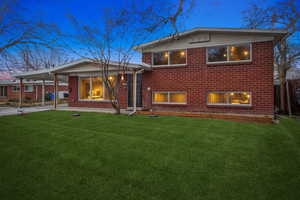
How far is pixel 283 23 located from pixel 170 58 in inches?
307

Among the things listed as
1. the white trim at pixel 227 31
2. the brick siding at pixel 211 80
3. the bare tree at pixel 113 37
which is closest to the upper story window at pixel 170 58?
the brick siding at pixel 211 80

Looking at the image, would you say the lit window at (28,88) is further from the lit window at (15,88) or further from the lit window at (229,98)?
the lit window at (229,98)

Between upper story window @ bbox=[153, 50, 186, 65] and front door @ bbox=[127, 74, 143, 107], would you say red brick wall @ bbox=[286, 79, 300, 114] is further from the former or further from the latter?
front door @ bbox=[127, 74, 143, 107]

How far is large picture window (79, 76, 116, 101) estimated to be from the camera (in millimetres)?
11320

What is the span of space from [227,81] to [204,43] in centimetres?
230

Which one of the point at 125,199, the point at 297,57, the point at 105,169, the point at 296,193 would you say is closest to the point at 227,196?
the point at 296,193

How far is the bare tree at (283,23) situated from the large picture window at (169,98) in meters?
6.27

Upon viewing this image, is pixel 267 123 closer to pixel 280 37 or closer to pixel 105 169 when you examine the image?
pixel 280 37

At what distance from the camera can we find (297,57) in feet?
35.8

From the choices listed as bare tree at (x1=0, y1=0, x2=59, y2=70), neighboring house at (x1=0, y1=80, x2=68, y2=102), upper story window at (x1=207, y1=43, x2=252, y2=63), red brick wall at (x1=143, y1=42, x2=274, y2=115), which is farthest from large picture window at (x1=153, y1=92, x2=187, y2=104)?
neighboring house at (x1=0, y1=80, x2=68, y2=102)

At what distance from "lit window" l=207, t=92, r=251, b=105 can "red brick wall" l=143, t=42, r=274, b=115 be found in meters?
0.22

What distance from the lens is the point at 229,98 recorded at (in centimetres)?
833

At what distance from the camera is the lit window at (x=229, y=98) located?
8.06 m

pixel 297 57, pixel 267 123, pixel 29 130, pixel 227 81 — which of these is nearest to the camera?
pixel 29 130
